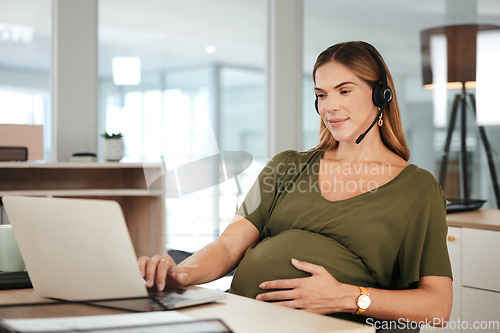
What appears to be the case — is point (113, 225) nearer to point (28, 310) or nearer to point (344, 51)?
point (28, 310)

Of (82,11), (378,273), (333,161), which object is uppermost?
(82,11)

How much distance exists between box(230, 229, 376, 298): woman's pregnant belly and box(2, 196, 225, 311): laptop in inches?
14.1

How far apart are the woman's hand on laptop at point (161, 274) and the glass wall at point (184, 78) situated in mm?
2129

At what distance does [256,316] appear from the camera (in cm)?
90

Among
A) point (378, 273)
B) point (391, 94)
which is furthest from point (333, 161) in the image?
point (378, 273)

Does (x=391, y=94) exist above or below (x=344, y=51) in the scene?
below

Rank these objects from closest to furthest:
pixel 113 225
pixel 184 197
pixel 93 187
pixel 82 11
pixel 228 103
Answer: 1. pixel 113 225
2. pixel 184 197
3. pixel 82 11
4. pixel 93 187
5. pixel 228 103

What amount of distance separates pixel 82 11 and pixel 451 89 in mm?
2385

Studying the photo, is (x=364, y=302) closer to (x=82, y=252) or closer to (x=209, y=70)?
(x=82, y=252)

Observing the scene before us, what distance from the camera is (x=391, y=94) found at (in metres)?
1.51

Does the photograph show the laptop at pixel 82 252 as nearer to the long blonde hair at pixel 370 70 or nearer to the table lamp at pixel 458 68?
the long blonde hair at pixel 370 70

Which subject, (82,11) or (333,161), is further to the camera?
(82,11)

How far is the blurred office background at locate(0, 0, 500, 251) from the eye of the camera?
3340 millimetres

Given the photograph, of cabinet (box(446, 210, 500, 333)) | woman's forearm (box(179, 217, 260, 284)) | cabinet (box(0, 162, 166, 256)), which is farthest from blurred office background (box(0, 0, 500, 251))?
woman's forearm (box(179, 217, 260, 284))
